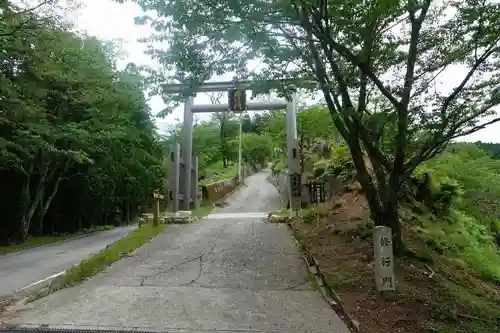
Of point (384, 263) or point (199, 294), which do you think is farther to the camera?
point (199, 294)

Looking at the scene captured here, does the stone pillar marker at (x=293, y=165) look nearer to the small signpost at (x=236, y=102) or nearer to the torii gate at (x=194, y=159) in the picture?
the torii gate at (x=194, y=159)

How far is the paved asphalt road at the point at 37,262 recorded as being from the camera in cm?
921

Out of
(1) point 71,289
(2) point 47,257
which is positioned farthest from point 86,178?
(1) point 71,289

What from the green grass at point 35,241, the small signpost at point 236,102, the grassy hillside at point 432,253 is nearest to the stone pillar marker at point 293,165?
the grassy hillside at point 432,253

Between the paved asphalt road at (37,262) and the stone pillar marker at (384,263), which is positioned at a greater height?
the stone pillar marker at (384,263)

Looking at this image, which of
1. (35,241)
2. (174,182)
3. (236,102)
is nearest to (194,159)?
(174,182)

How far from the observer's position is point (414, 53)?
6.83 metres

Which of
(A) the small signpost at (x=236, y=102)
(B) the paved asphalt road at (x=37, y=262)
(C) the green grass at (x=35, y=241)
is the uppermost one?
(A) the small signpost at (x=236, y=102)

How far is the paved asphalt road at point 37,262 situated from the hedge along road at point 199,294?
2332 mm

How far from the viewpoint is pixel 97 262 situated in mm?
8359

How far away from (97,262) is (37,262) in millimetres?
5173

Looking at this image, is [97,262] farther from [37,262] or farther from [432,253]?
[432,253]

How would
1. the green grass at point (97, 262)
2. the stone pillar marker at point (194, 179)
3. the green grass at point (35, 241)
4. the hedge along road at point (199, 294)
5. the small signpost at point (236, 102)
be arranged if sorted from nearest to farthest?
the hedge along road at point (199, 294) < the green grass at point (97, 262) < the small signpost at point (236, 102) < the green grass at point (35, 241) < the stone pillar marker at point (194, 179)

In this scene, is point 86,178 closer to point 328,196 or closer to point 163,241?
point 163,241
